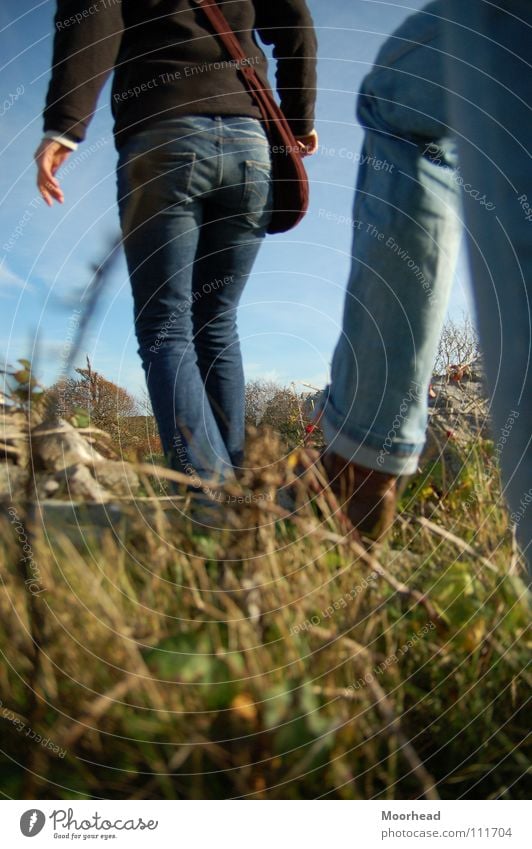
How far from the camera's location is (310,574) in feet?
3.46

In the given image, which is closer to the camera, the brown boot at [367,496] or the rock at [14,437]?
the brown boot at [367,496]

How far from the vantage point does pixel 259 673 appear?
2.78ft

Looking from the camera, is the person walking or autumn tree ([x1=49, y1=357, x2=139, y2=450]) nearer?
the person walking

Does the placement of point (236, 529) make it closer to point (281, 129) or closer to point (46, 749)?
point (46, 749)

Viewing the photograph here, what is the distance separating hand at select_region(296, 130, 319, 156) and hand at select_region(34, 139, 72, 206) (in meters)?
0.82

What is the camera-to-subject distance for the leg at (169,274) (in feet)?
5.57

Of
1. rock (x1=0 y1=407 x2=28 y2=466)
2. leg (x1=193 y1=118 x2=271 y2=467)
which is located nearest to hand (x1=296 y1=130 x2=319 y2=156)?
leg (x1=193 y1=118 x2=271 y2=467)

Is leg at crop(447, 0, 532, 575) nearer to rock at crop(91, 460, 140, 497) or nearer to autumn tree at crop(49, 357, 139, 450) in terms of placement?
rock at crop(91, 460, 140, 497)

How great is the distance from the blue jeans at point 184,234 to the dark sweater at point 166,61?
6cm

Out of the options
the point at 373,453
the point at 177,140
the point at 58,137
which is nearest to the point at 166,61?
the point at 177,140

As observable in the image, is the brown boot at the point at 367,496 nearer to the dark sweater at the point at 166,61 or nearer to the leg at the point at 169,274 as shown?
the leg at the point at 169,274

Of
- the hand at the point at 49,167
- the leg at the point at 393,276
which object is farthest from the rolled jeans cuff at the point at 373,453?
the hand at the point at 49,167

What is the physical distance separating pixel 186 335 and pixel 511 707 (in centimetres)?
132

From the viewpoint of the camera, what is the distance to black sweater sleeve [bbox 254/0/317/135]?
1.90m
